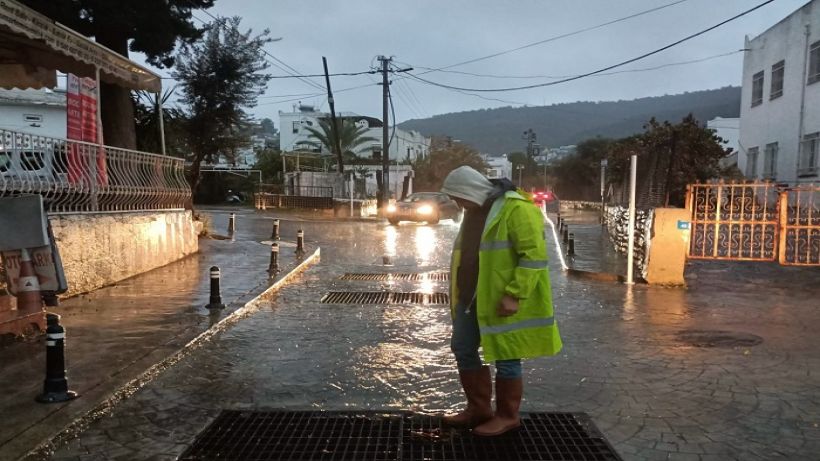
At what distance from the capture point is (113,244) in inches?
380

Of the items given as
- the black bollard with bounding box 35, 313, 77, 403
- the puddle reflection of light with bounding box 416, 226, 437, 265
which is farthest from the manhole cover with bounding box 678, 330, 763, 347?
the puddle reflection of light with bounding box 416, 226, 437, 265

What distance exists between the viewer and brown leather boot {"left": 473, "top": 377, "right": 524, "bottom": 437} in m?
3.96

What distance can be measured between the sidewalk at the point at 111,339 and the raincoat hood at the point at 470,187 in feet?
9.81

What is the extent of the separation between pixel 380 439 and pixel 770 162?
22.5 m

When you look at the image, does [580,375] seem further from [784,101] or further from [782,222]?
[784,101]

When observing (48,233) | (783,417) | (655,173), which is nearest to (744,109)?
(655,173)

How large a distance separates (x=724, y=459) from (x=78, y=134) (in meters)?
10.2

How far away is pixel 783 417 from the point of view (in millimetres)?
4402

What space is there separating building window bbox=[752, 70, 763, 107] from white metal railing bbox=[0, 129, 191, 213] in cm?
2099

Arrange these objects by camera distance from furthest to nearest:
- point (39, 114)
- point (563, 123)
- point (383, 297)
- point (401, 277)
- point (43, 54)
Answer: point (563, 123), point (39, 114), point (401, 277), point (383, 297), point (43, 54)

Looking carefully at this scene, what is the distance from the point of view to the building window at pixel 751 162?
77.9ft

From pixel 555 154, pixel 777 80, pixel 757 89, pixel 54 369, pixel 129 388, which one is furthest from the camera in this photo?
pixel 555 154

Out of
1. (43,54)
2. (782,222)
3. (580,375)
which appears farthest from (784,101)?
(43,54)

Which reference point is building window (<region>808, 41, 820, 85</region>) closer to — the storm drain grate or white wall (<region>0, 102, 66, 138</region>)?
the storm drain grate
